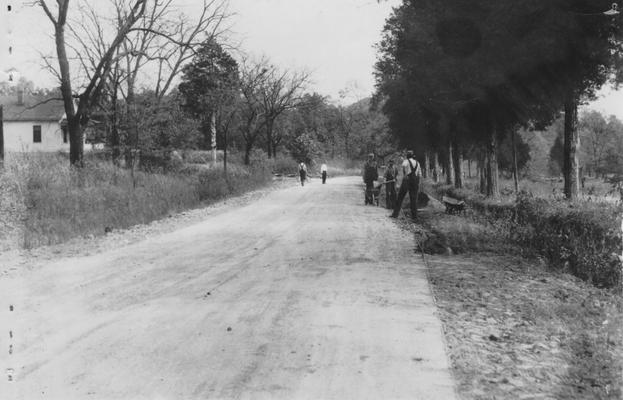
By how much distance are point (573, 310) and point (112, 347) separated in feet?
16.3

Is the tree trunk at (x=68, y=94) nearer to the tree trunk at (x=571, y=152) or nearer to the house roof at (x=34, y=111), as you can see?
the tree trunk at (x=571, y=152)

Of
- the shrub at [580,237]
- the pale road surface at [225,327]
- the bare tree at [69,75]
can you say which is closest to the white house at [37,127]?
the bare tree at [69,75]

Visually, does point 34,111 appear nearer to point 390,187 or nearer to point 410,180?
point 390,187

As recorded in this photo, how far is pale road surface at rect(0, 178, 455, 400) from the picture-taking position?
414 centimetres

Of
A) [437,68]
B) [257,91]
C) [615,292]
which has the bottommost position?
[615,292]

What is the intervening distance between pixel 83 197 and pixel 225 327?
11.3m

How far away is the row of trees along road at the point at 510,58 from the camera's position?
9.10 metres

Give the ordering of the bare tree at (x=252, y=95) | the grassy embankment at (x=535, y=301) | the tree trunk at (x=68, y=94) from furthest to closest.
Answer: the bare tree at (x=252, y=95), the tree trunk at (x=68, y=94), the grassy embankment at (x=535, y=301)

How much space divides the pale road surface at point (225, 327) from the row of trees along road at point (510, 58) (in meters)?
4.27

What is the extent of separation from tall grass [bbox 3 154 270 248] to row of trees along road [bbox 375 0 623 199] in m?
9.08

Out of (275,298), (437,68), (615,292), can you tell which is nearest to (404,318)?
(275,298)

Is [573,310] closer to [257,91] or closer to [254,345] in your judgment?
[254,345]

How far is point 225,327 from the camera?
5.48 m

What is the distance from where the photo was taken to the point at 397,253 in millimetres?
10078
